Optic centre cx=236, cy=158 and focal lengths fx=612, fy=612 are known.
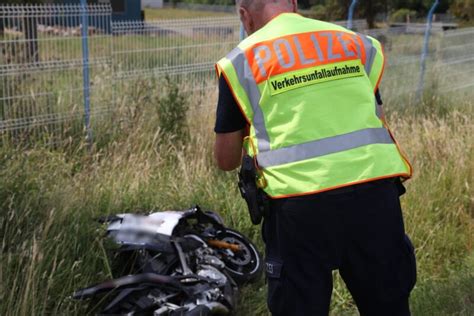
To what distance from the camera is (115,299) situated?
3297mm

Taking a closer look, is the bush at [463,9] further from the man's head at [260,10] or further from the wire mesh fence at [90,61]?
the man's head at [260,10]

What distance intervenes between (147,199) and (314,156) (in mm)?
2681

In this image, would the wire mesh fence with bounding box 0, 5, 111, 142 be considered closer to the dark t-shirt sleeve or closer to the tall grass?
the tall grass

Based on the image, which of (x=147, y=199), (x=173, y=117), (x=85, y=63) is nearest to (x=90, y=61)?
(x=85, y=63)

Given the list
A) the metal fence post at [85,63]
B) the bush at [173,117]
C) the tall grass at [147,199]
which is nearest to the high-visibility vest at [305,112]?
the tall grass at [147,199]

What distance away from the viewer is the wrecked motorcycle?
3.33 meters

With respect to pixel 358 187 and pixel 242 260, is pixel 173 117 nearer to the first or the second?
pixel 242 260

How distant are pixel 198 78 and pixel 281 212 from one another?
509 centimetres

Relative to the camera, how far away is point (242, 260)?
4.12 meters

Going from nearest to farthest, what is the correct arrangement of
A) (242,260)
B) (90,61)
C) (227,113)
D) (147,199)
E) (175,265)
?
(227,113) < (175,265) < (242,260) < (147,199) < (90,61)

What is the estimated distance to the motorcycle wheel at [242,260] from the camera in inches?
157

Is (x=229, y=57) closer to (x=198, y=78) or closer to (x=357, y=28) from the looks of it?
(x=198, y=78)

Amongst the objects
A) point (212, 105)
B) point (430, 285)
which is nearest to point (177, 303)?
point (430, 285)

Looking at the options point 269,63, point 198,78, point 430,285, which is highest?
point 269,63
